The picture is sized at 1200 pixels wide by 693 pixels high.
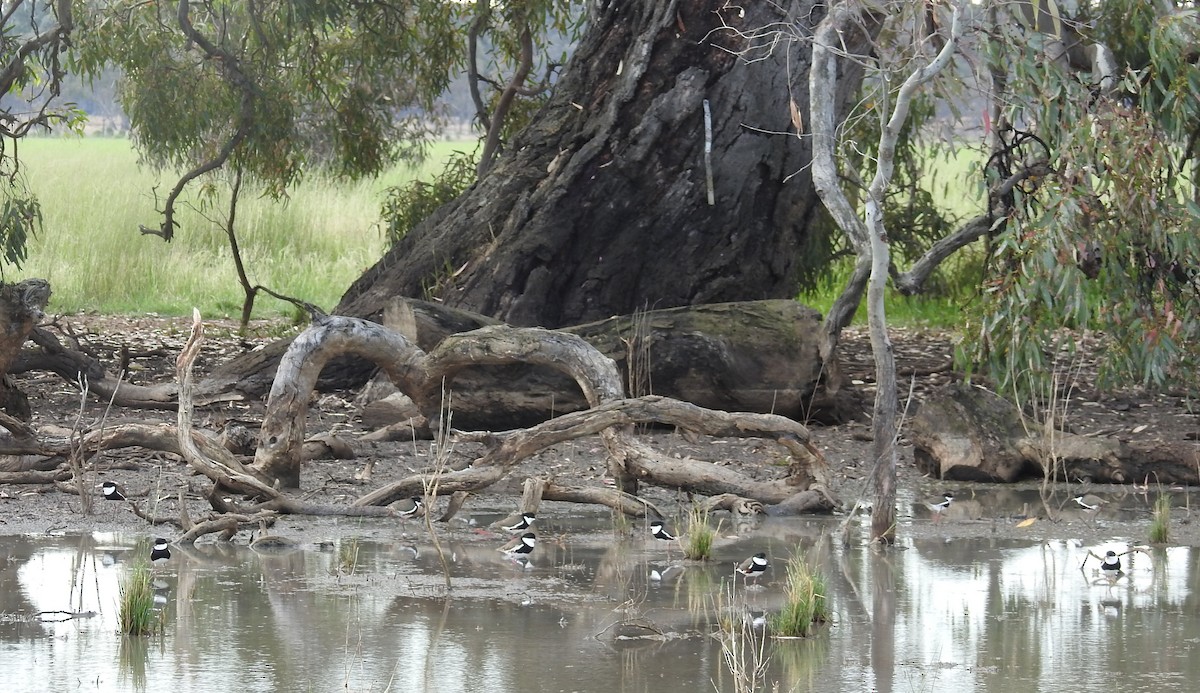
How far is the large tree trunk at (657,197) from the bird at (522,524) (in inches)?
148

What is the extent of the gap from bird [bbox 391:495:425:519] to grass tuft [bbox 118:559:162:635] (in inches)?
95.5

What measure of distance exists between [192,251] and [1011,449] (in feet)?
48.5

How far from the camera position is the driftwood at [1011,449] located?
8.78 m

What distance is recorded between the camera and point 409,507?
784 cm

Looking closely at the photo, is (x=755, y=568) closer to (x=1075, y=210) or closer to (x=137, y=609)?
(x=137, y=609)

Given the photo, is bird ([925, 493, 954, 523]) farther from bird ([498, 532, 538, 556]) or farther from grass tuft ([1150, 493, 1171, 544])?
bird ([498, 532, 538, 556])

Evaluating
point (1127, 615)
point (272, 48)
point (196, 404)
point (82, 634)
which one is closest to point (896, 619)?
point (1127, 615)

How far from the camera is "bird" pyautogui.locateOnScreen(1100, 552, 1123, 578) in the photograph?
6.51m

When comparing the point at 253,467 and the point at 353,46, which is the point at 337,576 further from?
the point at 353,46

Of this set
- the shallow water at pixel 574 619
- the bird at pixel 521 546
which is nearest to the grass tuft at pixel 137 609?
the shallow water at pixel 574 619

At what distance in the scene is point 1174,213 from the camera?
29.9 ft

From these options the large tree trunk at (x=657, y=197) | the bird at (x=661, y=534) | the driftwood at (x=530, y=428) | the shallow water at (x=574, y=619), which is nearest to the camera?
the shallow water at (x=574, y=619)

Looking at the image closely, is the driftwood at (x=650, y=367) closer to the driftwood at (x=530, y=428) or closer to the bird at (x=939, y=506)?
the driftwood at (x=530, y=428)

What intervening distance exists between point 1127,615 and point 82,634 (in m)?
Answer: 3.53
